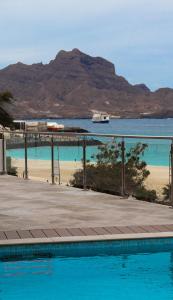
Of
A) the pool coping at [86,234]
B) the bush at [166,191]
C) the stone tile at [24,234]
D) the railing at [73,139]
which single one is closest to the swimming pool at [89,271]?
the pool coping at [86,234]

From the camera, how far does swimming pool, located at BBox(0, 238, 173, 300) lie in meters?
5.19

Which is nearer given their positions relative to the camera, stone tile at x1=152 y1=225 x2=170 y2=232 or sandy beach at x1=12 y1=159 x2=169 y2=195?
stone tile at x1=152 y1=225 x2=170 y2=232

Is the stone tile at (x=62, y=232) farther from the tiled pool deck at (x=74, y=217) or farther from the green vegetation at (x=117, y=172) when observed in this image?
the green vegetation at (x=117, y=172)

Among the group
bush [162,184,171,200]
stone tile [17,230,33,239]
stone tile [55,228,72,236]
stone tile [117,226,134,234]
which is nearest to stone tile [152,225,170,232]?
stone tile [117,226,134,234]

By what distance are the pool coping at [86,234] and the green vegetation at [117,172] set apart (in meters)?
2.38

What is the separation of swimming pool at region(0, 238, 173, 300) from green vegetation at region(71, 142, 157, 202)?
119 inches

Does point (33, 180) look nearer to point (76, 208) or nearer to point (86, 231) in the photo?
point (76, 208)

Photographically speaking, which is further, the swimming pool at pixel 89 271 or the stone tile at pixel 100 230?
the stone tile at pixel 100 230

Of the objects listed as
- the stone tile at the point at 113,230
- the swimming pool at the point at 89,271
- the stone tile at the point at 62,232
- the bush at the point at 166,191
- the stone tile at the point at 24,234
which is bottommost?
the swimming pool at the point at 89,271

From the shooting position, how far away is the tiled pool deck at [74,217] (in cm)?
665

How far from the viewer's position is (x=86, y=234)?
666 centimetres

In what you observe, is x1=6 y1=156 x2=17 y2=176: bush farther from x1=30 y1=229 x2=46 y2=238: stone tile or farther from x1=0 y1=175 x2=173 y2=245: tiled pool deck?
x1=30 y1=229 x2=46 y2=238: stone tile

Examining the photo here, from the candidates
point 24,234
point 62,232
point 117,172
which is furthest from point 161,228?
point 117,172

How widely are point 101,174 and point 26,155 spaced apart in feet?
10.6
